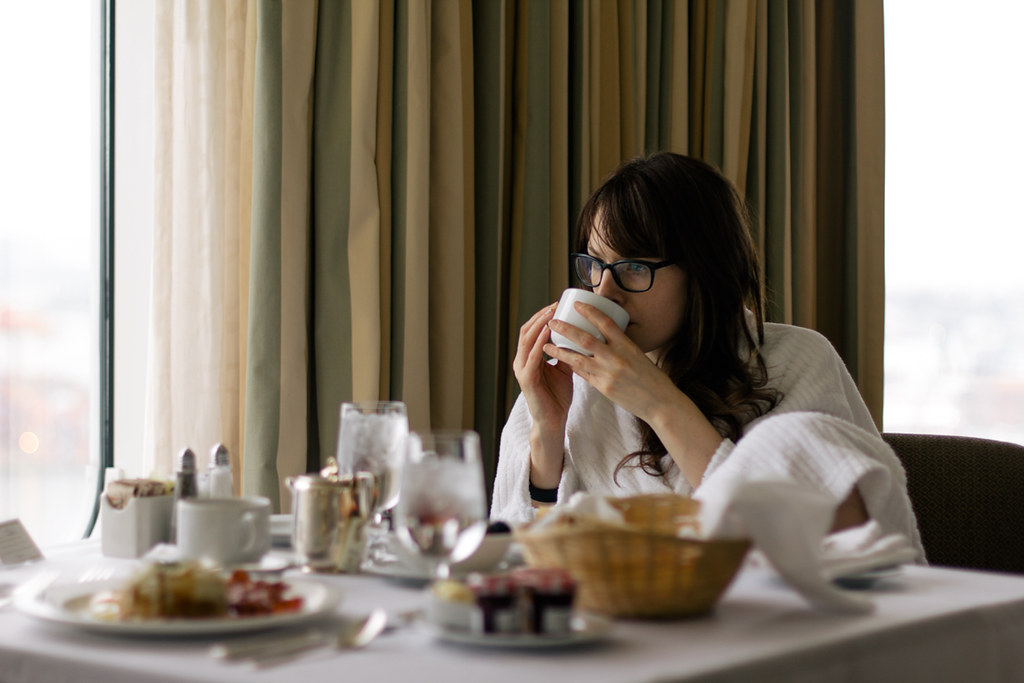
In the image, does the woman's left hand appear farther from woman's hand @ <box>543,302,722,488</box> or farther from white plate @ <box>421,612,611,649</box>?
white plate @ <box>421,612,611,649</box>

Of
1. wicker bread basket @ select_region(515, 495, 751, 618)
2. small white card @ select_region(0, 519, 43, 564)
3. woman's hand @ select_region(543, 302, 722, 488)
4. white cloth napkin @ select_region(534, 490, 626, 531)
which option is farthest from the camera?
woman's hand @ select_region(543, 302, 722, 488)

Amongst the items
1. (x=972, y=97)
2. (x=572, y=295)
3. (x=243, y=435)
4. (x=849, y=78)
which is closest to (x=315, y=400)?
(x=243, y=435)

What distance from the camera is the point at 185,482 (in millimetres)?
1086

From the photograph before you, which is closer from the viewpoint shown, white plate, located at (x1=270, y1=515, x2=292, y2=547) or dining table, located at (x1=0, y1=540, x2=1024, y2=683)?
dining table, located at (x1=0, y1=540, x2=1024, y2=683)

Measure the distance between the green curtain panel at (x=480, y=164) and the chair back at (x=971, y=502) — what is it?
0.95 meters

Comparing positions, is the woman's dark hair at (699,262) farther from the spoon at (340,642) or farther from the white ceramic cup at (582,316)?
the spoon at (340,642)

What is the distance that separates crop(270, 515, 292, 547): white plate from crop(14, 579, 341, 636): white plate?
30 centimetres

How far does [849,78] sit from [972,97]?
0.49 meters

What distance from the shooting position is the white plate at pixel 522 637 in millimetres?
692

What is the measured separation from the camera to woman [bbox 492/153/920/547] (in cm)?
157

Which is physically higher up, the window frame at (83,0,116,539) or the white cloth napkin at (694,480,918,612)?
the window frame at (83,0,116,539)

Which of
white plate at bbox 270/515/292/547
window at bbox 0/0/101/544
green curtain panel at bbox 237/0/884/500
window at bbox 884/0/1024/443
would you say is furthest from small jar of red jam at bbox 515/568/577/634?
window at bbox 884/0/1024/443

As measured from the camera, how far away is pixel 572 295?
1577 millimetres

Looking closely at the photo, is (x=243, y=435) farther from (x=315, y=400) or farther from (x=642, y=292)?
(x=642, y=292)
